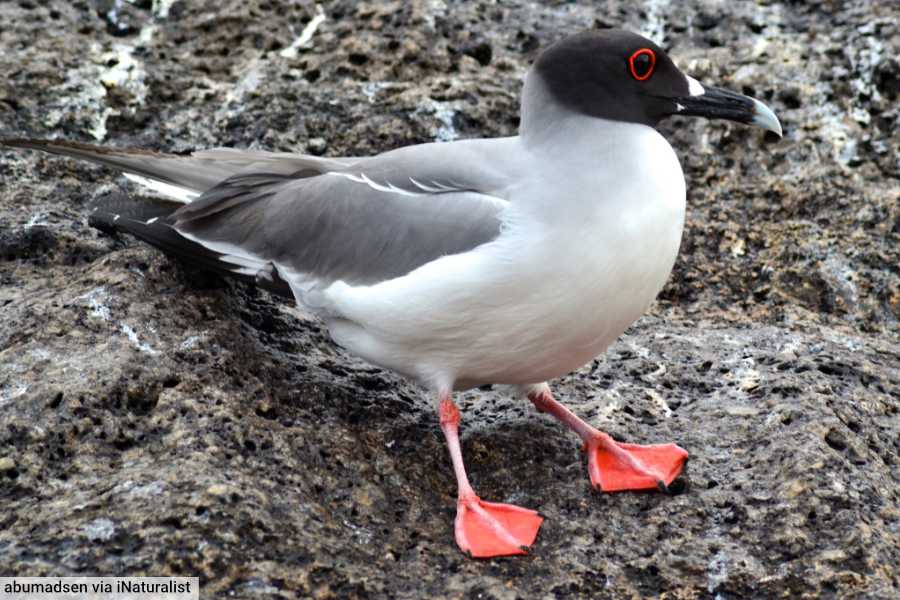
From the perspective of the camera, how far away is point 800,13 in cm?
796

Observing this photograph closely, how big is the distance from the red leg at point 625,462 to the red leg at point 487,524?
397 mm

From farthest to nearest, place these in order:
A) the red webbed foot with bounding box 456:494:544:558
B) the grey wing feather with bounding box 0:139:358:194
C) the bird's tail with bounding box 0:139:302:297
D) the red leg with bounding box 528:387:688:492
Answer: the grey wing feather with bounding box 0:139:358:194, the bird's tail with bounding box 0:139:302:297, the red leg with bounding box 528:387:688:492, the red webbed foot with bounding box 456:494:544:558

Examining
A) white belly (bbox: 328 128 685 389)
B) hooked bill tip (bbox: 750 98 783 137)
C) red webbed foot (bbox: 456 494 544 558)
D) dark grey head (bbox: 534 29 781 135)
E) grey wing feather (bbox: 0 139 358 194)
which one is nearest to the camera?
red webbed foot (bbox: 456 494 544 558)

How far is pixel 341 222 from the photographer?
537 cm

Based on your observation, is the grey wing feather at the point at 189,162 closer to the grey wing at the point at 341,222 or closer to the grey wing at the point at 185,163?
the grey wing at the point at 185,163

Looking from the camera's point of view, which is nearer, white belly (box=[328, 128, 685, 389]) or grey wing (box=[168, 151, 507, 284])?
white belly (box=[328, 128, 685, 389])

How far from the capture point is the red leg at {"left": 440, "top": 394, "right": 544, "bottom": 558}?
176 inches

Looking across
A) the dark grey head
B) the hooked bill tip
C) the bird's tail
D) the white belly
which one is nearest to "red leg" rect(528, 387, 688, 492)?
the white belly

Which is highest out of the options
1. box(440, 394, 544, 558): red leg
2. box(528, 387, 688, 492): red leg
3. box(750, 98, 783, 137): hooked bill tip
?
box(750, 98, 783, 137): hooked bill tip

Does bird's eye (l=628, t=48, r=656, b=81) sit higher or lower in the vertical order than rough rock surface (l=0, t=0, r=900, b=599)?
higher

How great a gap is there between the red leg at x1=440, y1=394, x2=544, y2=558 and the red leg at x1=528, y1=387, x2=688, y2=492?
1.30ft

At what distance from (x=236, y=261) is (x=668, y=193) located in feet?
6.97

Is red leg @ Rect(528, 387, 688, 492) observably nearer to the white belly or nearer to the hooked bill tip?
the white belly

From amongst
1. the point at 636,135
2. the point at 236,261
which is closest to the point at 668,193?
the point at 636,135
